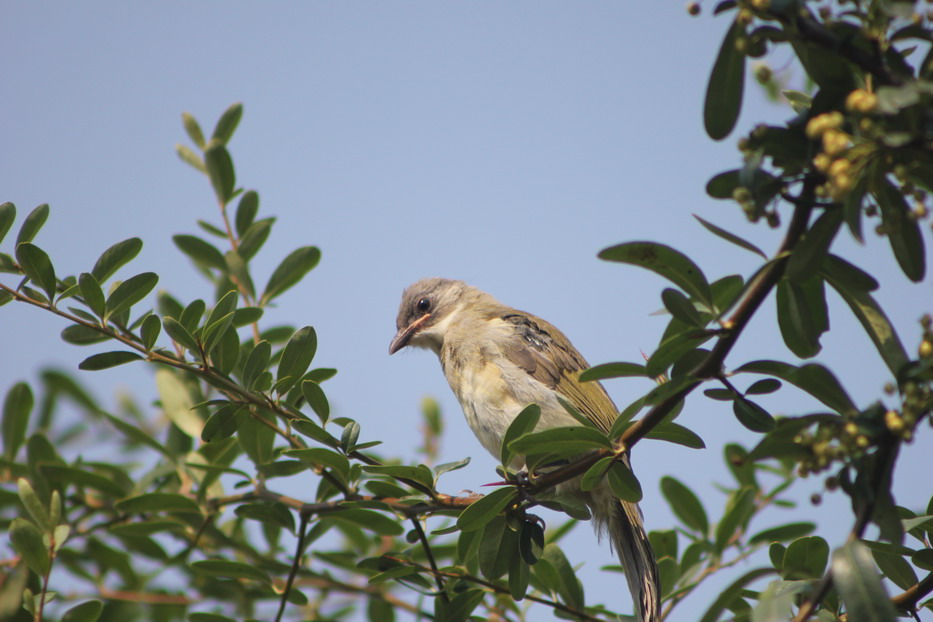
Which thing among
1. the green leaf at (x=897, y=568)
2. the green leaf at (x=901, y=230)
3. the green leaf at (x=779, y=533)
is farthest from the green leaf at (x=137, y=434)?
the green leaf at (x=901, y=230)

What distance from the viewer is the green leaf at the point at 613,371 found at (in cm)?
199

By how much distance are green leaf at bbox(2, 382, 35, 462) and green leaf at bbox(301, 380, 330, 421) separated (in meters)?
1.39

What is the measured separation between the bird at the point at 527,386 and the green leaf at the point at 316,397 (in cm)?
173

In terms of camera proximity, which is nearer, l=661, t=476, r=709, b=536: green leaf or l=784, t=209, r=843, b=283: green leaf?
l=784, t=209, r=843, b=283: green leaf

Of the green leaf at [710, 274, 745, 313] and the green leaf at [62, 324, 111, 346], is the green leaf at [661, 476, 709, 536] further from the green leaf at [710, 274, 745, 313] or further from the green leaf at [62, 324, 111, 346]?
the green leaf at [62, 324, 111, 346]

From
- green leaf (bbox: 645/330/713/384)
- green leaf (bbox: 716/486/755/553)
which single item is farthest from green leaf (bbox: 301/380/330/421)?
green leaf (bbox: 716/486/755/553)

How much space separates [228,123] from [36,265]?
158 centimetres

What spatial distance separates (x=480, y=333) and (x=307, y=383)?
2838 millimetres

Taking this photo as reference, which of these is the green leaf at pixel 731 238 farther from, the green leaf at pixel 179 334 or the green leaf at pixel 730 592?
the green leaf at pixel 179 334

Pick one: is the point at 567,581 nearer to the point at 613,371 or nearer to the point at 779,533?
the point at 779,533

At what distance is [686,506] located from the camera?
3566 millimetres

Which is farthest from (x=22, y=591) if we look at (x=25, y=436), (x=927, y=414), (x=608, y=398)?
(x=608, y=398)

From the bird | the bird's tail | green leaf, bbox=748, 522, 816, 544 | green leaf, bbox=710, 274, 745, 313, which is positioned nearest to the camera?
green leaf, bbox=710, 274, 745, 313

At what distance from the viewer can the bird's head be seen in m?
6.22
